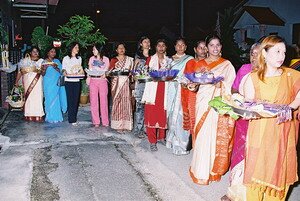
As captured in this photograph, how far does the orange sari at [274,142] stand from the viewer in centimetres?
→ 321

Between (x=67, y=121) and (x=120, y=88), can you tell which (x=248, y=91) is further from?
(x=67, y=121)

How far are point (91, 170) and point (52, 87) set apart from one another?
3764 millimetres

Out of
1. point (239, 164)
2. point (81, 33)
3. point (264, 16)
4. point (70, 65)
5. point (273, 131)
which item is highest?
point (264, 16)

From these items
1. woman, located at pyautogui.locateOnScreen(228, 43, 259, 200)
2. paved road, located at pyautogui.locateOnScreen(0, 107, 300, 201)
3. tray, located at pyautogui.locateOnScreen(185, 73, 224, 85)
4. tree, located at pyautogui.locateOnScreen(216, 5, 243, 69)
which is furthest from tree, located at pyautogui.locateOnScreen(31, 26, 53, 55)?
woman, located at pyautogui.locateOnScreen(228, 43, 259, 200)

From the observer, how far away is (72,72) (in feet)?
25.4

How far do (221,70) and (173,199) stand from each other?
5.47ft

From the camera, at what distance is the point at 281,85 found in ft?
10.5

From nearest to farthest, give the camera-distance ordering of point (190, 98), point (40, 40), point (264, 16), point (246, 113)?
point (246, 113) < point (190, 98) < point (40, 40) < point (264, 16)

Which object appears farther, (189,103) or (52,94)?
(52,94)

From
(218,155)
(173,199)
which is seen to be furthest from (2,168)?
(218,155)

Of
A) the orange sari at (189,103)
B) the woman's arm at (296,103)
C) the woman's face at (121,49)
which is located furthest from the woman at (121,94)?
the woman's arm at (296,103)

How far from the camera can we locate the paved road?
425 centimetres

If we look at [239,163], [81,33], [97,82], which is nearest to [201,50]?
[239,163]

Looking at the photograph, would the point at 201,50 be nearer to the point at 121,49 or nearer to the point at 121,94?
the point at 121,49
